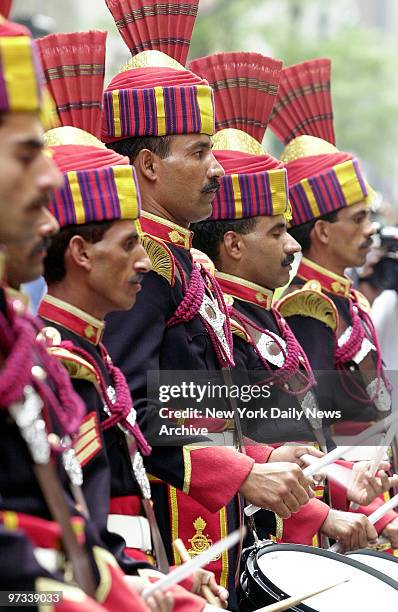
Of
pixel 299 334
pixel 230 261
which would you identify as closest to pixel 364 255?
pixel 299 334

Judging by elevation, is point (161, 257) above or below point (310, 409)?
above

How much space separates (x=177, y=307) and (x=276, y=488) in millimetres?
642

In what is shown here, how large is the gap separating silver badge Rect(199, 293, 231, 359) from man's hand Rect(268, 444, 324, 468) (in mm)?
356

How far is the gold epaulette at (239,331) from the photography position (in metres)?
4.96

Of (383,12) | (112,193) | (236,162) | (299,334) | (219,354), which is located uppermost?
(112,193)

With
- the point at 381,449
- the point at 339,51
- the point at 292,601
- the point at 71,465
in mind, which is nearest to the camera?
the point at 71,465

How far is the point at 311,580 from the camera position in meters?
4.02

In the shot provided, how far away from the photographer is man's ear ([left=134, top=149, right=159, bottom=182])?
4648 mm

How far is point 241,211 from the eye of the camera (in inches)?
205

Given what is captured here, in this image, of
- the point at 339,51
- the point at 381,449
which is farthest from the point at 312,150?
the point at 339,51

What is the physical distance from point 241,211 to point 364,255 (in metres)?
1.24

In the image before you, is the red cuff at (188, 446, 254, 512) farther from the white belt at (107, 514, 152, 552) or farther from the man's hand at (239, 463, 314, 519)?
the white belt at (107, 514, 152, 552)

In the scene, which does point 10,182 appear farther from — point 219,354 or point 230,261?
point 230,261

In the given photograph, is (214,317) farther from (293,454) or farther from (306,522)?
(306,522)
